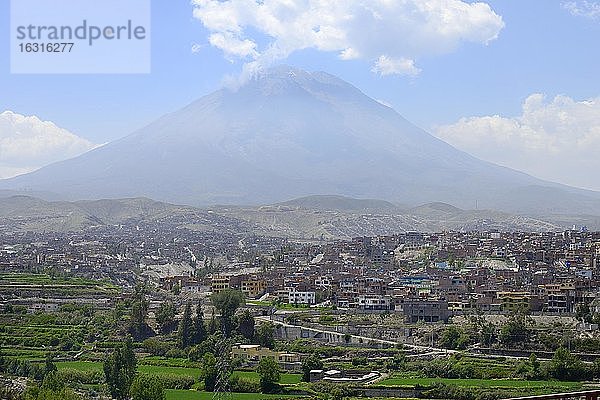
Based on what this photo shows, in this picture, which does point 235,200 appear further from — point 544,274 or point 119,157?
point 544,274

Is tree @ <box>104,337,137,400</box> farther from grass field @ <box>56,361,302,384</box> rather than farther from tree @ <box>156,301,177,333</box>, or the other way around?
tree @ <box>156,301,177,333</box>

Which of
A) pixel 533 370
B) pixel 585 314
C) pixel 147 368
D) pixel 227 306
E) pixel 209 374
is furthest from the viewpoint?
pixel 585 314

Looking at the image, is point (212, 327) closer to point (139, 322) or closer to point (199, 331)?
point (199, 331)

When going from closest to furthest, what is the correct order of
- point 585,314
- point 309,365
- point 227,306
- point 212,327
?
point 309,365 → point 212,327 → point 227,306 → point 585,314

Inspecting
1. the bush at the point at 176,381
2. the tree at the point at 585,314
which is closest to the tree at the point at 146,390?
the bush at the point at 176,381

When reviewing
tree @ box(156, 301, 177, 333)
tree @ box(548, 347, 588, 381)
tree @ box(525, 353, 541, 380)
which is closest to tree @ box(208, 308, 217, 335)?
tree @ box(156, 301, 177, 333)

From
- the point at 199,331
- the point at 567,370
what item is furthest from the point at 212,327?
the point at 567,370

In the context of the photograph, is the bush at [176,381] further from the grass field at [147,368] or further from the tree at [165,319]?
the tree at [165,319]
